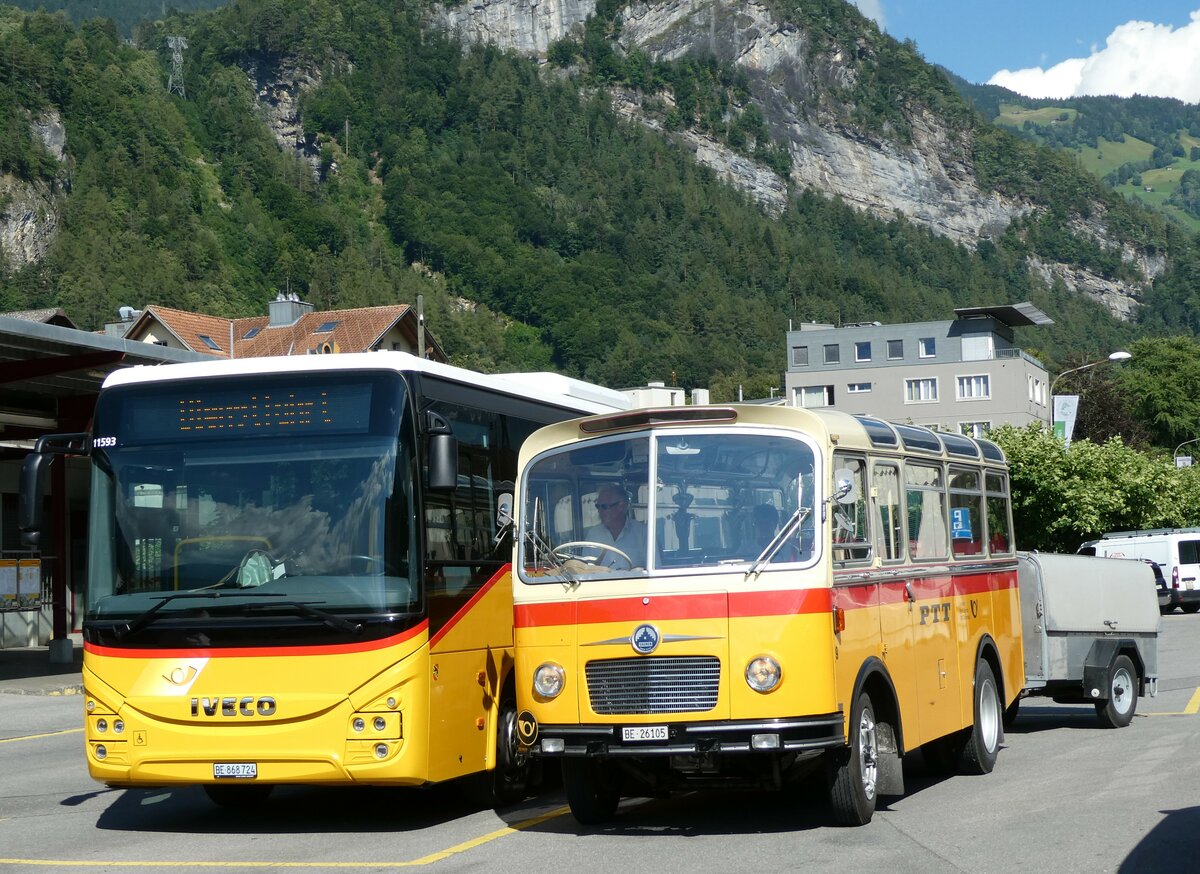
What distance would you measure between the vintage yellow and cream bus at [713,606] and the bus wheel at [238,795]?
289 centimetres

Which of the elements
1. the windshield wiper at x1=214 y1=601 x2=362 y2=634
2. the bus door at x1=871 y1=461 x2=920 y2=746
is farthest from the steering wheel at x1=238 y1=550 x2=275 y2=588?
the bus door at x1=871 y1=461 x2=920 y2=746

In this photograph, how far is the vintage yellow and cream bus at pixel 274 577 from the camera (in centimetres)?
1004

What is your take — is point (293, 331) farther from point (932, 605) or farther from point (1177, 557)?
point (932, 605)

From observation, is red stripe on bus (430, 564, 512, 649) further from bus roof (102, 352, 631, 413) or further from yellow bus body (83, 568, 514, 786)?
bus roof (102, 352, 631, 413)

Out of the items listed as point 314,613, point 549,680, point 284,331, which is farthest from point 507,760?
point 284,331

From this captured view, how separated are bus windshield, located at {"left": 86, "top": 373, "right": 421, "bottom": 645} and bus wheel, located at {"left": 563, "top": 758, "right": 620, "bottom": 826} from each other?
146 centimetres

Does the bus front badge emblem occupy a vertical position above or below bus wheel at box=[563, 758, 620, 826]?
above

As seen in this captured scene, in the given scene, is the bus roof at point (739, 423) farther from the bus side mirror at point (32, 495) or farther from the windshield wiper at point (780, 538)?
the bus side mirror at point (32, 495)

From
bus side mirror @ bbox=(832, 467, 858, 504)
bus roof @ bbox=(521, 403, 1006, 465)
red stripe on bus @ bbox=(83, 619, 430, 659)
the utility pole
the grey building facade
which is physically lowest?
red stripe on bus @ bbox=(83, 619, 430, 659)

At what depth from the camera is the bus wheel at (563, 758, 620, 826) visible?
10.4 metres

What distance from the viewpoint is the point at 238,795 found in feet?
39.5

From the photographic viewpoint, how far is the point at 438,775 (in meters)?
10.3

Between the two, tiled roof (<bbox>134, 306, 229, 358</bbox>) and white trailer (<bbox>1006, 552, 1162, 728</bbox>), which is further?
tiled roof (<bbox>134, 306, 229, 358</bbox>)

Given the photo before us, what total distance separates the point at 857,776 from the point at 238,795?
4786mm
